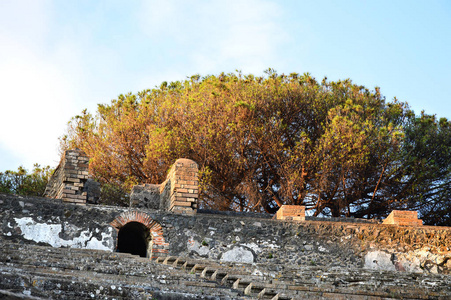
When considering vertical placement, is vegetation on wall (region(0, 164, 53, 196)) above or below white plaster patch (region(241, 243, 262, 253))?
above

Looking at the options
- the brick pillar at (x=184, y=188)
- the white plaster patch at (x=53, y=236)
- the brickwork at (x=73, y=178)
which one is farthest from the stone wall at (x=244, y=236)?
the brickwork at (x=73, y=178)

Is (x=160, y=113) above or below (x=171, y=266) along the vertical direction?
above

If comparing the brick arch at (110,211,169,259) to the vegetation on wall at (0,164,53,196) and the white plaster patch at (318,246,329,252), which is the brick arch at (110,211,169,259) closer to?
the white plaster patch at (318,246,329,252)

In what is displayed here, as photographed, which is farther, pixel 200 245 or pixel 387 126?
pixel 387 126

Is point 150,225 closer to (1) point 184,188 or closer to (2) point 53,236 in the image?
(1) point 184,188

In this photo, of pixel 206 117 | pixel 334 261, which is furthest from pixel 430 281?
pixel 206 117

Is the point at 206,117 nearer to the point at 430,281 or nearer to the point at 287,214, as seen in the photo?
the point at 287,214

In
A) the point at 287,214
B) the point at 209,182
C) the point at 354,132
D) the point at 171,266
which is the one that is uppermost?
the point at 354,132

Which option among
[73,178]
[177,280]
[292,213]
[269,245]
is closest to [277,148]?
[292,213]

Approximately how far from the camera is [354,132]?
18.7 meters

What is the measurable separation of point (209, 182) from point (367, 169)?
4686mm

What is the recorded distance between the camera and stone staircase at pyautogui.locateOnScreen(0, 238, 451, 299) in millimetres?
6309

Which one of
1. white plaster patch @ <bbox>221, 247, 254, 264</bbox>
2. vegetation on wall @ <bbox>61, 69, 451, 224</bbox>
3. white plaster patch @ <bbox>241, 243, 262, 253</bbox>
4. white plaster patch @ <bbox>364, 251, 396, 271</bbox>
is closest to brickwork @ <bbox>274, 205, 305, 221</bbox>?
white plaster patch @ <bbox>241, 243, 262, 253</bbox>

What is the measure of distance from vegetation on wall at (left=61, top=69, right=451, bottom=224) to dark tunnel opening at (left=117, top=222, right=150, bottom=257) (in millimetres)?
4885
